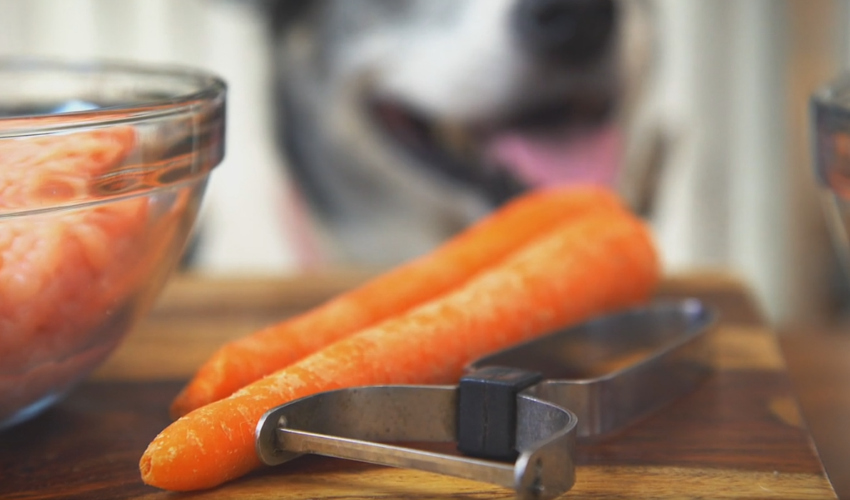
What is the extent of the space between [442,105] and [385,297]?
0.83 m

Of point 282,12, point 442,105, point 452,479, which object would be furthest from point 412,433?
point 282,12

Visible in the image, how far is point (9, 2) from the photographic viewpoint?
1.70m

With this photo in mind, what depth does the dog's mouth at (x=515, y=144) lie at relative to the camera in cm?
157

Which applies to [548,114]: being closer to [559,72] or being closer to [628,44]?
[559,72]

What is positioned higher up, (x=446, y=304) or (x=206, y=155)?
(x=206, y=155)

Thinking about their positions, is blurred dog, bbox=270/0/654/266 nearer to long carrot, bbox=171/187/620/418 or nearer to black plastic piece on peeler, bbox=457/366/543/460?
long carrot, bbox=171/187/620/418

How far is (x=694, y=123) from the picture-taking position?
1650 mm

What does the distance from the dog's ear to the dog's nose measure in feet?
1.37

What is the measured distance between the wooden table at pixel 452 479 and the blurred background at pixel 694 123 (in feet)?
2.89

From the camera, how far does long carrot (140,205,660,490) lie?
486mm

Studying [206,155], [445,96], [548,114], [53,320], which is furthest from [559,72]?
[53,320]

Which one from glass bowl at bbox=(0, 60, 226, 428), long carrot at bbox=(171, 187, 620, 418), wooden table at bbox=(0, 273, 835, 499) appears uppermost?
glass bowl at bbox=(0, 60, 226, 428)

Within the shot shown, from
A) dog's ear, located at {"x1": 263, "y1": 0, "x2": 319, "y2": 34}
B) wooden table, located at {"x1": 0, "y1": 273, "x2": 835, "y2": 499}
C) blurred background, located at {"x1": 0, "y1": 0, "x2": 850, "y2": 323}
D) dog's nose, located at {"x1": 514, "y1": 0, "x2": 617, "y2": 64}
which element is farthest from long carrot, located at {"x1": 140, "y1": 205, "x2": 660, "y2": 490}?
dog's ear, located at {"x1": 263, "y1": 0, "x2": 319, "y2": 34}

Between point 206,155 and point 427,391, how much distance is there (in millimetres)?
225
